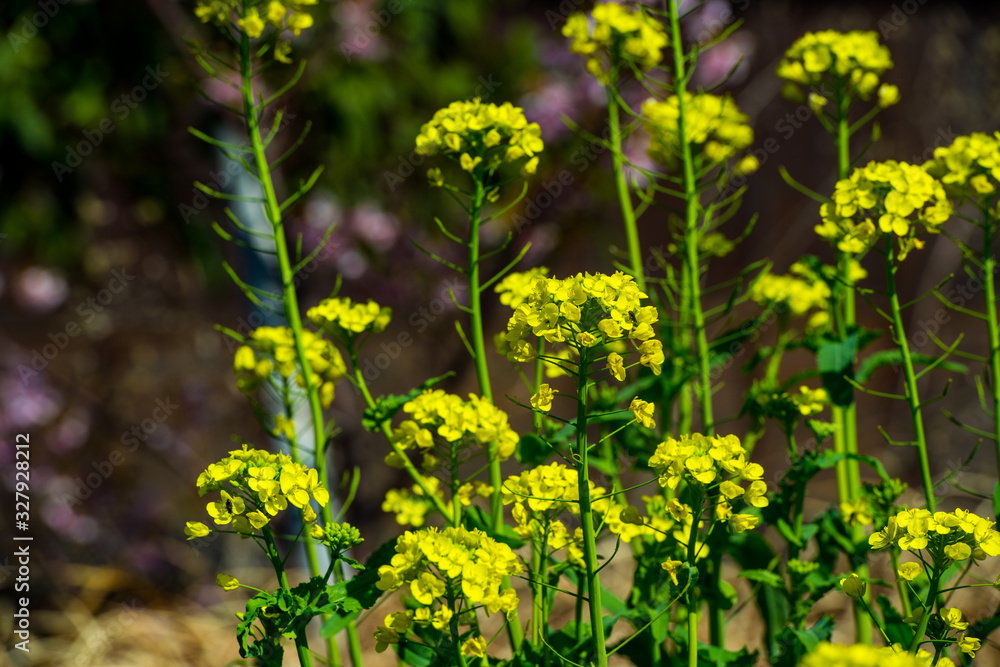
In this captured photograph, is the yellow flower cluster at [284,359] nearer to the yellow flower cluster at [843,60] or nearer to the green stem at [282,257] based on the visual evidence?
the green stem at [282,257]

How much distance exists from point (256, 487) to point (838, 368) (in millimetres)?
794

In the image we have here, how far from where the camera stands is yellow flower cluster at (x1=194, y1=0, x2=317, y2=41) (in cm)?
110

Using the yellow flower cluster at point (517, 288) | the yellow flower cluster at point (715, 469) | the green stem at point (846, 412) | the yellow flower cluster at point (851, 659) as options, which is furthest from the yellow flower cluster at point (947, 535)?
the yellow flower cluster at point (517, 288)

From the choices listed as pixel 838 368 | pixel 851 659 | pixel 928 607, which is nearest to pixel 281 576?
pixel 851 659

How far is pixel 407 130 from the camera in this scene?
2.13 m

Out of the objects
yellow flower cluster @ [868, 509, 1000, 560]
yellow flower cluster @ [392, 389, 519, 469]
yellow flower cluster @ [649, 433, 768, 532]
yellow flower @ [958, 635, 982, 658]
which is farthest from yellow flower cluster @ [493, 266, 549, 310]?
yellow flower @ [958, 635, 982, 658]

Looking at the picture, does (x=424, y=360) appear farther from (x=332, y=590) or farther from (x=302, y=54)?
(x=332, y=590)

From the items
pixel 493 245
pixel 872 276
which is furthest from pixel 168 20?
pixel 872 276

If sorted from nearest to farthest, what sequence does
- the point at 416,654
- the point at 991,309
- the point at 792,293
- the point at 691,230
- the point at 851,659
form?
the point at 851,659, the point at 416,654, the point at 991,309, the point at 691,230, the point at 792,293

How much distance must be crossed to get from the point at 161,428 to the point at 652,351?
2.35m

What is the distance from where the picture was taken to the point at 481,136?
1093 mm

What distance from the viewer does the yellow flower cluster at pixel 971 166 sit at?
1093 millimetres

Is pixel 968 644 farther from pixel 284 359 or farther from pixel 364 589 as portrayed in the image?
pixel 284 359

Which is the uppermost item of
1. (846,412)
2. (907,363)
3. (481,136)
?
(481,136)
